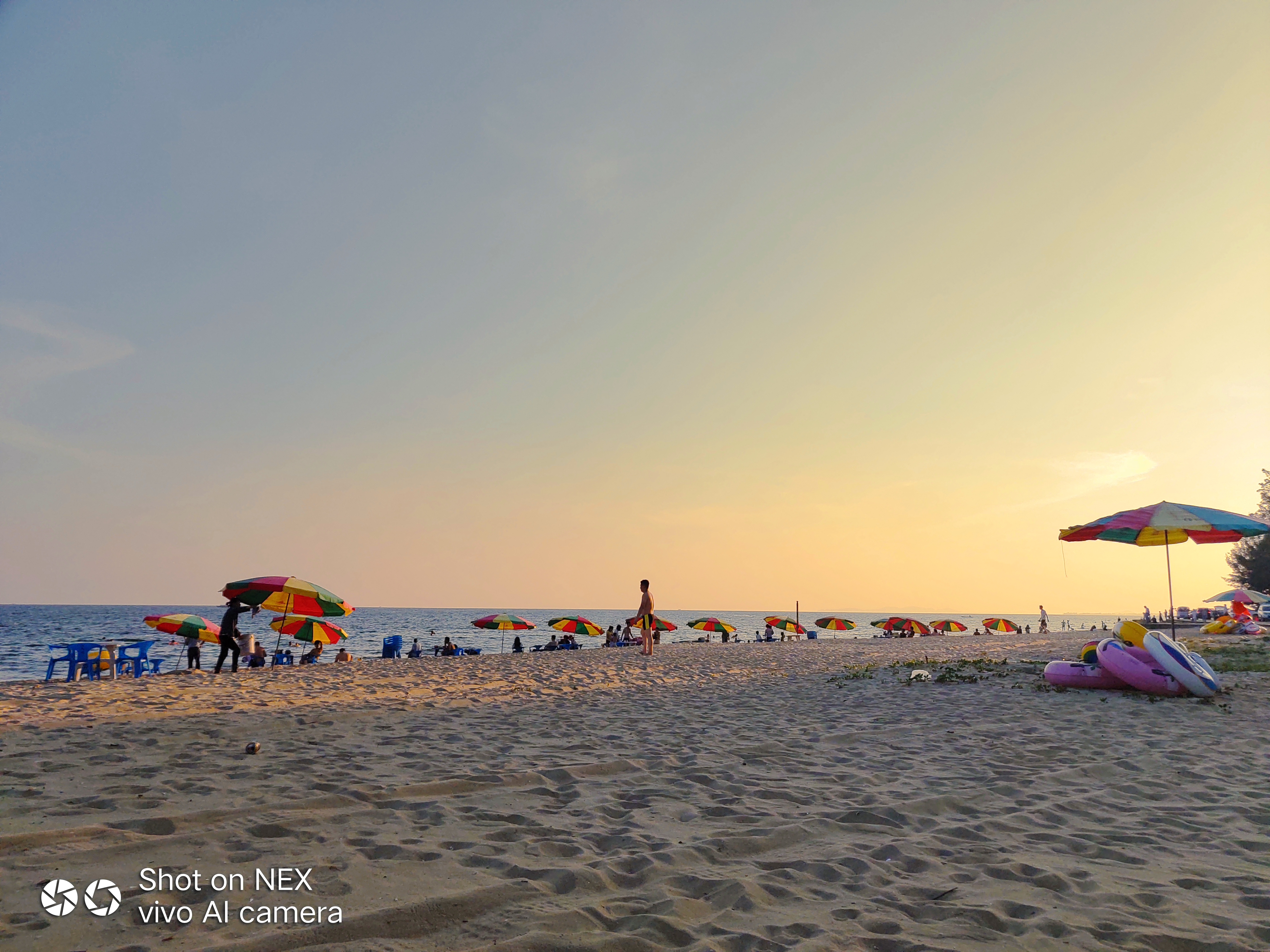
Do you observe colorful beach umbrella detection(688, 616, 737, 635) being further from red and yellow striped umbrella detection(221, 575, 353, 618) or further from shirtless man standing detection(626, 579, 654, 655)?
red and yellow striped umbrella detection(221, 575, 353, 618)

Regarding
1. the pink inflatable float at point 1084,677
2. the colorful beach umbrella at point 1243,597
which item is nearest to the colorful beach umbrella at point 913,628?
the colorful beach umbrella at point 1243,597

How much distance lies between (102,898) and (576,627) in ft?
82.4

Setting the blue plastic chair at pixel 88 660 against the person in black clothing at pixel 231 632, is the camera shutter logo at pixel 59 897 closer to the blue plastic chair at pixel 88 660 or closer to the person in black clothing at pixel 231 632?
the person in black clothing at pixel 231 632

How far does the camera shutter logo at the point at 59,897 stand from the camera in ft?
9.76

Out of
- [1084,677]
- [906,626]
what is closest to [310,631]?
[1084,677]

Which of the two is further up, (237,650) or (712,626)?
(237,650)

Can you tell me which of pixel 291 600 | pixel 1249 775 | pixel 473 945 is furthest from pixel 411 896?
pixel 291 600

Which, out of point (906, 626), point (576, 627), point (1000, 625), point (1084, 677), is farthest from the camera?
point (1000, 625)

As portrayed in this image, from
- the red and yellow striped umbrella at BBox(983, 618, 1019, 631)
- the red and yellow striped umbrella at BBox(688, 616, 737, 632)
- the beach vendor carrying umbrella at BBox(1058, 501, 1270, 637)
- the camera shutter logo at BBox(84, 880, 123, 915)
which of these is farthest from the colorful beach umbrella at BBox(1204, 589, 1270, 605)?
the camera shutter logo at BBox(84, 880, 123, 915)

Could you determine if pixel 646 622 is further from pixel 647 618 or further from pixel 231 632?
pixel 231 632

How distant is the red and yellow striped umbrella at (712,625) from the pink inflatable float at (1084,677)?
27.4 metres

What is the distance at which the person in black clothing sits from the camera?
1573cm

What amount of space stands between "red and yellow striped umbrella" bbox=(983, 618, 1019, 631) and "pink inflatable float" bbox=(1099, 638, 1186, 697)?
41.5 meters

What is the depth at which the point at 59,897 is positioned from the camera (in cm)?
310
